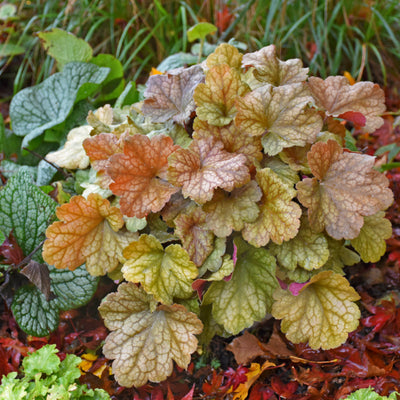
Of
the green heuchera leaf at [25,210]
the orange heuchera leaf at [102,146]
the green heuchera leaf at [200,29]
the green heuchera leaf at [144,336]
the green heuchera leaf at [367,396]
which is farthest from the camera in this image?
the green heuchera leaf at [200,29]

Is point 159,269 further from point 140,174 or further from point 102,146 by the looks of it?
point 102,146

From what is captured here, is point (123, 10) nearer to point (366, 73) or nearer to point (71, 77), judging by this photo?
point (71, 77)

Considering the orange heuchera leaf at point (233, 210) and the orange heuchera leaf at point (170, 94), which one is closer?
the orange heuchera leaf at point (233, 210)

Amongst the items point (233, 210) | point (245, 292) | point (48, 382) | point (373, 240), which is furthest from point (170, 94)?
point (48, 382)

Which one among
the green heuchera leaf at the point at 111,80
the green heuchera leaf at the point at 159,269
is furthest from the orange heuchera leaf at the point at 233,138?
the green heuchera leaf at the point at 111,80

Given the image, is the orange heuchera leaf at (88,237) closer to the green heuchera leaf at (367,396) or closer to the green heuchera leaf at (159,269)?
the green heuchera leaf at (159,269)

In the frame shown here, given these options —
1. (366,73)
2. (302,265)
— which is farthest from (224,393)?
(366,73)
